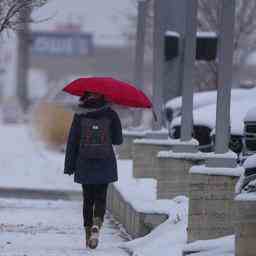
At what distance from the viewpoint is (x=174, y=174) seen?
13.8m

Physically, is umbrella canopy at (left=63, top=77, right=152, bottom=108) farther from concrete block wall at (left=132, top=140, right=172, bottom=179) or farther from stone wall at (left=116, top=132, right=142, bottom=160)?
stone wall at (left=116, top=132, right=142, bottom=160)

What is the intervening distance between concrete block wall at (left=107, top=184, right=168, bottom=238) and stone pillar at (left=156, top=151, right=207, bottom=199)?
16.9 inches

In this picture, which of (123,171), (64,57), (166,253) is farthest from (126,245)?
(64,57)

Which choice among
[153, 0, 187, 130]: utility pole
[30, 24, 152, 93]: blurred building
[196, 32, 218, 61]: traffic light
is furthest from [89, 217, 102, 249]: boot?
[30, 24, 152, 93]: blurred building

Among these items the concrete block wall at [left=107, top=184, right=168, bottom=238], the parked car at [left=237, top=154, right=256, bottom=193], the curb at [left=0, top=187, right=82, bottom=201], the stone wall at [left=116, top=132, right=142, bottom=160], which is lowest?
the curb at [left=0, top=187, right=82, bottom=201]

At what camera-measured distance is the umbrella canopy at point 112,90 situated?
1187cm

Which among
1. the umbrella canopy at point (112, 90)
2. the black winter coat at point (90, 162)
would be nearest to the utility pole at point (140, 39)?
the umbrella canopy at point (112, 90)

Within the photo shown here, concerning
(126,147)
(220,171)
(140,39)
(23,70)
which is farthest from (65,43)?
(220,171)

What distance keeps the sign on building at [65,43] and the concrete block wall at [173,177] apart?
233 ft

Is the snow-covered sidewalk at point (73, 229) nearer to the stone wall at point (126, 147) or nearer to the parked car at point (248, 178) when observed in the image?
the stone wall at point (126, 147)

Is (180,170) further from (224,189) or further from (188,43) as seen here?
(224,189)

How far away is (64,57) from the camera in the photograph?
88250mm

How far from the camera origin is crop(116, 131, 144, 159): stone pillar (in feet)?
69.4

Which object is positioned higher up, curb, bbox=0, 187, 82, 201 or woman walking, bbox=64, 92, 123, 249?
woman walking, bbox=64, 92, 123, 249
